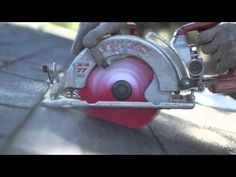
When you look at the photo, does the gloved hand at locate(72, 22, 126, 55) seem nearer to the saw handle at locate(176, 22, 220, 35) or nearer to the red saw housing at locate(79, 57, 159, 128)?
the red saw housing at locate(79, 57, 159, 128)

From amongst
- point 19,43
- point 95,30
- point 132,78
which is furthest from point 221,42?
point 19,43

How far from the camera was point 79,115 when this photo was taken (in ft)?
9.15

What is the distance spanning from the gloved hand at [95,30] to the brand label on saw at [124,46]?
5 centimetres

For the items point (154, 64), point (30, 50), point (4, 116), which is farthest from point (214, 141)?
point (30, 50)

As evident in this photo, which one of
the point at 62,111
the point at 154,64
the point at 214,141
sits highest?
the point at 154,64

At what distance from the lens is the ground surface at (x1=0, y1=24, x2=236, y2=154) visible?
2324mm

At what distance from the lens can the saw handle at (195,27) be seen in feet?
8.80

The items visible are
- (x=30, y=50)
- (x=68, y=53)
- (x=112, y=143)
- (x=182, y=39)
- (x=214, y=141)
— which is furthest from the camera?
(x=68, y=53)

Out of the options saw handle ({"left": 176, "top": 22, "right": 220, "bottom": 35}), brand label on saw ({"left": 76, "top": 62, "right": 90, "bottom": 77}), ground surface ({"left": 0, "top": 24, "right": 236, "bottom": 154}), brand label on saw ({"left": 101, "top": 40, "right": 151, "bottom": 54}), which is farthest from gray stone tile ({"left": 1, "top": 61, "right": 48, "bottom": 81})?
saw handle ({"left": 176, "top": 22, "right": 220, "bottom": 35})

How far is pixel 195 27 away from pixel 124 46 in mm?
419

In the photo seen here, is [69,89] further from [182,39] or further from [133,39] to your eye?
[182,39]

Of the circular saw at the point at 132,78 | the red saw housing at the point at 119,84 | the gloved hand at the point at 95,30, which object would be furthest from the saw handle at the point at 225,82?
the gloved hand at the point at 95,30

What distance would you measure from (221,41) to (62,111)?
96 cm

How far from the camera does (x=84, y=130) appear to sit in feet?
8.48
